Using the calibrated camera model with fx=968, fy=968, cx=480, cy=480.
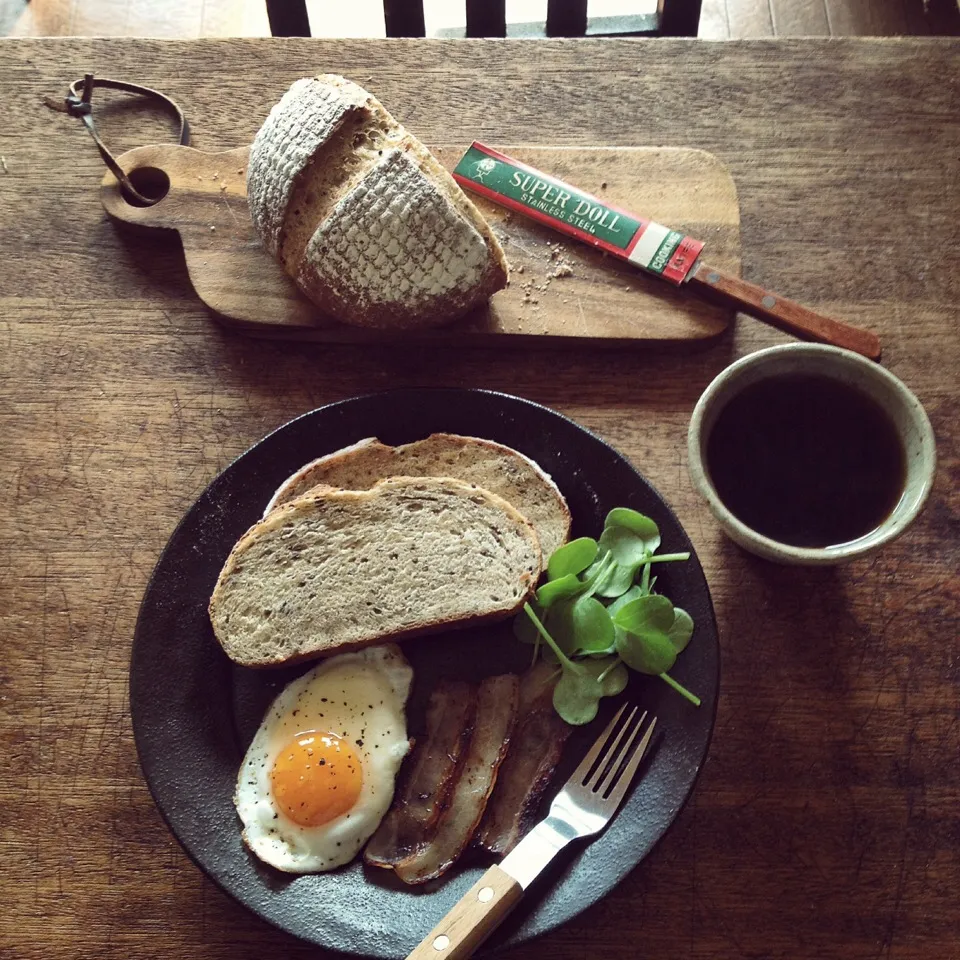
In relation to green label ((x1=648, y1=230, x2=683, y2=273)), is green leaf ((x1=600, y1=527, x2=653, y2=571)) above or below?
below

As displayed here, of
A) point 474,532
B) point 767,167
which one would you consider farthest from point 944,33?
point 474,532

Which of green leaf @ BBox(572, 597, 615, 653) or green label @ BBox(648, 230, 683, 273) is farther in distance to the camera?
green label @ BBox(648, 230, 683, 273)

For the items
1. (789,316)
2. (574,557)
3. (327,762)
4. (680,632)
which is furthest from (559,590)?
(789,316)

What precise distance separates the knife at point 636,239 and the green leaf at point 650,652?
549mm

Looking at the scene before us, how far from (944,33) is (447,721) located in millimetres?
2153

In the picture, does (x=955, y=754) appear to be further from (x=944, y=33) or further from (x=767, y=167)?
(x=944, y=33)

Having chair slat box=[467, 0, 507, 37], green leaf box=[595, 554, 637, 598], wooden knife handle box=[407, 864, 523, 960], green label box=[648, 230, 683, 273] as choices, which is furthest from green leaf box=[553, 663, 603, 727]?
chair slat box=[467, 0, 507, 37]

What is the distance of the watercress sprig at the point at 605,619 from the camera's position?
4.08 feet

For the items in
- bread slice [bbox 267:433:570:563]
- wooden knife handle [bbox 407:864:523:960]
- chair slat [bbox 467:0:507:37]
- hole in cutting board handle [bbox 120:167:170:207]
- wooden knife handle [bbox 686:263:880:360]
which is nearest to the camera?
wooden knife handle [bbox 407:864:523:960]

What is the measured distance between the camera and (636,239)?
1510mm

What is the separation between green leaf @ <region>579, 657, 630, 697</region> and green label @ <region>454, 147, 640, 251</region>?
0.63 metres

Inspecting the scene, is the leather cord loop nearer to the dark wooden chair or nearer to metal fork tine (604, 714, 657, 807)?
the dark wooden chair

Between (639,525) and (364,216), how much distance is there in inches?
22.8

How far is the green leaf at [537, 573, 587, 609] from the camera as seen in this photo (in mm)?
1281
